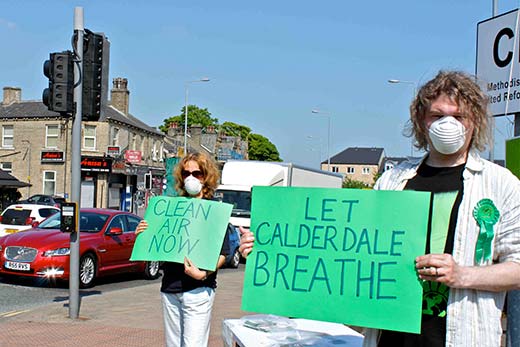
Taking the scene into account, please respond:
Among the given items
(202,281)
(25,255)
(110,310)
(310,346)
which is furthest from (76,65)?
(310,346)

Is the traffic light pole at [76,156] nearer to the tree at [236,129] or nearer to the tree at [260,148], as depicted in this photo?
the tree at [236,129]

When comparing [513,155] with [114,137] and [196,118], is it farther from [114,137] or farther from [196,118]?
[196,118]

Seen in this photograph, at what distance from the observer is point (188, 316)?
447 centimetres

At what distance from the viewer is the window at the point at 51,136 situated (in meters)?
46.1

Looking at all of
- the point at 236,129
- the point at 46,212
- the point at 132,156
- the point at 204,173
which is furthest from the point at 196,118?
the point at 204,173

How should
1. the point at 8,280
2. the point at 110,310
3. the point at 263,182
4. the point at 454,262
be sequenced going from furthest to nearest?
1. the point at 263,182
2. the point at 8,280
3. the point at 110,310
4. the point at 454,262

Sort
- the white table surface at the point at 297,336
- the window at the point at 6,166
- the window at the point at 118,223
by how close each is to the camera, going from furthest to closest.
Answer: the window at the point at 6,166 → the window at the point at 118,223 → the white table surface at the point at 297,336

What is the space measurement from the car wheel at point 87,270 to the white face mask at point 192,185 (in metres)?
8.62

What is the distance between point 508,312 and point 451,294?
1.99ft

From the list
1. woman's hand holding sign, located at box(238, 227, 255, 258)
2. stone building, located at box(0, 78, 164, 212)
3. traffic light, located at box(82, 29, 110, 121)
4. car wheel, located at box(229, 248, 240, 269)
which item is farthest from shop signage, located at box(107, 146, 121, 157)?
woman's hand holding sign, located at box(238, 227, 255, 258)

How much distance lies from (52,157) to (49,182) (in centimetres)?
191

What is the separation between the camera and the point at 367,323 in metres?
2.78

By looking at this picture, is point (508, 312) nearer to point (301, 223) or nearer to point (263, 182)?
point (301, 223)

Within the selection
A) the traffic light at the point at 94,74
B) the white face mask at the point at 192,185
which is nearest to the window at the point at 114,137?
the traffic light at the point at 94,74
